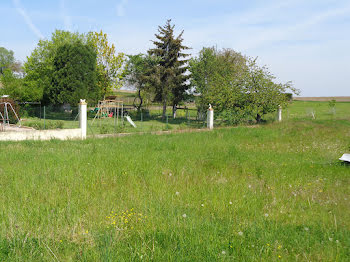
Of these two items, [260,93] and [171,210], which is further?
[260,93]

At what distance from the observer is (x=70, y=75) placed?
30.5 metres

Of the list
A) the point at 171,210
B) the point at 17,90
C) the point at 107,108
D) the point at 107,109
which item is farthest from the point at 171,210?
the point at 17,90

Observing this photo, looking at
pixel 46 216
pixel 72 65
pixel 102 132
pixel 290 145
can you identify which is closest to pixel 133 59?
pixel 72 65

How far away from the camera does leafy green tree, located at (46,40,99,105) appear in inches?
1200

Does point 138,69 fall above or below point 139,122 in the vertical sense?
above

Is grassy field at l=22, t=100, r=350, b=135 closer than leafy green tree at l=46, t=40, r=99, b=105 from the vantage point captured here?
Yes

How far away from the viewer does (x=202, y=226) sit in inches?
140

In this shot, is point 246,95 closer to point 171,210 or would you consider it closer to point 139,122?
point 139,122

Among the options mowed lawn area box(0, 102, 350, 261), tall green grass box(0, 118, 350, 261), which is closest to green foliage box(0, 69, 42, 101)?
mowed lawn area box(0, 102, 350, 261)

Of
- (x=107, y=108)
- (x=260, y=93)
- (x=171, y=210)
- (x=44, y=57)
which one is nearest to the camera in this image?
(x=171, y=210)

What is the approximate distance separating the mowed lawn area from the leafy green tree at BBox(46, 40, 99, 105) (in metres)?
24.2

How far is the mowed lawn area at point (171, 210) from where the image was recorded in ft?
10.00

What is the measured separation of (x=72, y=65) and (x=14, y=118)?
1156 cm

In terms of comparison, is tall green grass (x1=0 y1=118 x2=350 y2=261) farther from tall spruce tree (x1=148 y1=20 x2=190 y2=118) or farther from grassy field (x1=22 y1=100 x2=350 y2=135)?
tall spruce tree (x1=148 y1=20 x2=190 y2=118)
